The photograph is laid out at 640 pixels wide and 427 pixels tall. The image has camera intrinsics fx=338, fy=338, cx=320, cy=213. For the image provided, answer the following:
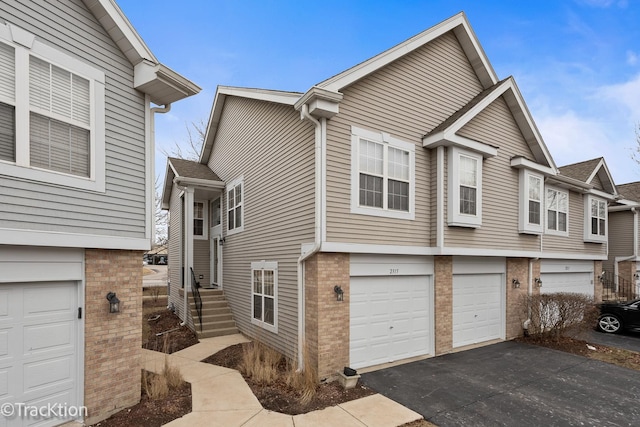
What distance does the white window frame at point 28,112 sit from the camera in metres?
4.71

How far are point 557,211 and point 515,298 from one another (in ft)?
14.5

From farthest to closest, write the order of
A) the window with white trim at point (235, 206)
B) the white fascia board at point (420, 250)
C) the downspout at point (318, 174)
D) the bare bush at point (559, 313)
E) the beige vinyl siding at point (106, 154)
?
the window with white trim at point (235, 206) → the bare bush at point (559, 313) → the white fascia board at point (420, 250) → the downspout at point (318, 174) → the beige vinyl siding at point (106, 154)

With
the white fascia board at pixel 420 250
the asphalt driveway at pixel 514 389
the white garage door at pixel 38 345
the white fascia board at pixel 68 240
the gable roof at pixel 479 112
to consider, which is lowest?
the asphalt driveway at pixel 514 389

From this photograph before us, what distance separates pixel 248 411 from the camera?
588 cm

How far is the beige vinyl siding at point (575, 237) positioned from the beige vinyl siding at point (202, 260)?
45.7 ft

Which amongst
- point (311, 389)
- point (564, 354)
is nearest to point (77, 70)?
point (311, 389)

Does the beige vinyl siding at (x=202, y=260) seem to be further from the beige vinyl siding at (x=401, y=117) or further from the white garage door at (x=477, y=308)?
the white garage door at (x=477, y=308)

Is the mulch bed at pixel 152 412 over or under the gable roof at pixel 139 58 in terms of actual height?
under

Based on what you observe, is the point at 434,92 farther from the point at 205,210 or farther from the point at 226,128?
the point at 205,210

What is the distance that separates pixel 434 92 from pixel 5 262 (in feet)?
32.5

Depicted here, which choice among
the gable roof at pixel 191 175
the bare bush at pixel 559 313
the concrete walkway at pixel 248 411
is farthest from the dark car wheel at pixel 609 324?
the gable roof at pixel 191 175

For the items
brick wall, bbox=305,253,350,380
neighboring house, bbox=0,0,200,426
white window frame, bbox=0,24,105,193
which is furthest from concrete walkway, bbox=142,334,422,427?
white window frame, bbox=0,24,105,193

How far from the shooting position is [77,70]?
5422mm

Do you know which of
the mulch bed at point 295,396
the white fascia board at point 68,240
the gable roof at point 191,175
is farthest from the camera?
the gable roof at point 191,175
